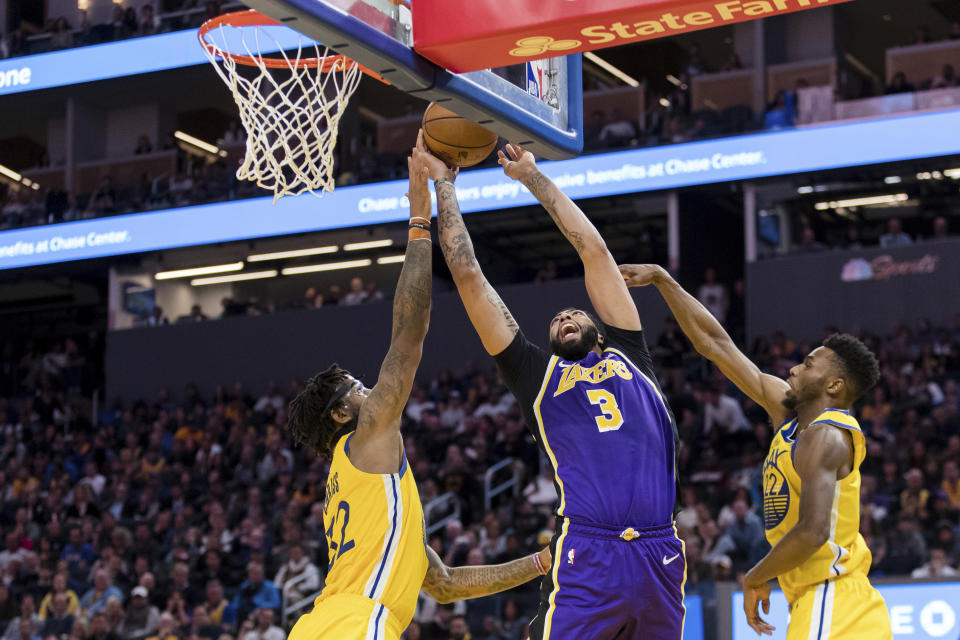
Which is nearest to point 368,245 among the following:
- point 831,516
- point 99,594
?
point 99,594

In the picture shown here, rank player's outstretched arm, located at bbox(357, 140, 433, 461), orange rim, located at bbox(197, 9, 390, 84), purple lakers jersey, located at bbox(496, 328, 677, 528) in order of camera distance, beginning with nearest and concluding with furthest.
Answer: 1. purple lakers jersey, located at bbox(496, 328, 677, 528)
2. player's outstretched arm, located at bbox(357, 140, 433, 461)
3. orange rim, located at bbox(197, 9, 390, 84)

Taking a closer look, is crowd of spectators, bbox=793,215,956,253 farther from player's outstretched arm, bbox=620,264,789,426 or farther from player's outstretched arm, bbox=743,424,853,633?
player's outstretched arm, bbox=743,424,853,633

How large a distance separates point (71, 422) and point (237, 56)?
15561 mm

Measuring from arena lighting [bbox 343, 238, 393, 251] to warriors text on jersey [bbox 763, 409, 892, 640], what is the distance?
56.1 ft

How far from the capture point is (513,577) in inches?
185

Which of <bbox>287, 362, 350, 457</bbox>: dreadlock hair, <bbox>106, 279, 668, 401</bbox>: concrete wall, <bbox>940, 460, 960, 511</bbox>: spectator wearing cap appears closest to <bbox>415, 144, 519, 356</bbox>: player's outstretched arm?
<bbox>287, 362, 350, 457</bbox>: dreadlock hair

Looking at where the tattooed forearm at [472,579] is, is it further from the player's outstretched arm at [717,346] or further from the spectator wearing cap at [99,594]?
the spectator wearing cap at [99,594]

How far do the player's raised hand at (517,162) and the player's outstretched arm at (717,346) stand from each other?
0.68 metres

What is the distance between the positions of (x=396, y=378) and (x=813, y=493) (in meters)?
1.50

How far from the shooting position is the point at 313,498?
14.9m

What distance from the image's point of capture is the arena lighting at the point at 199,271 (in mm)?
22547

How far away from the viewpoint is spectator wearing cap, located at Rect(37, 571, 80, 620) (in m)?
13.6

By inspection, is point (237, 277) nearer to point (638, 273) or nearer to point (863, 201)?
point (863, 201)

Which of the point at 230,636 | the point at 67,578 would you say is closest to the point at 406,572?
the point at 230,636
